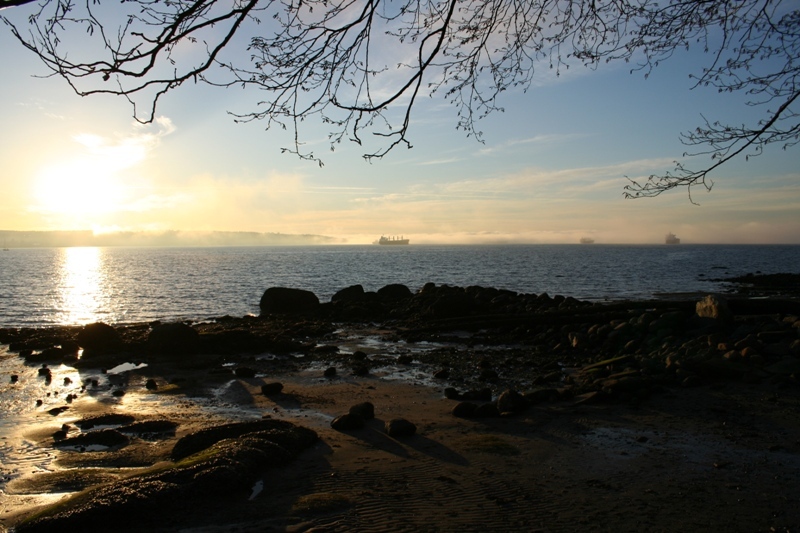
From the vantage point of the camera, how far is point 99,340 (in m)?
16.4

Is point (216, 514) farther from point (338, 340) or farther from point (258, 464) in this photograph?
point (338, 340)

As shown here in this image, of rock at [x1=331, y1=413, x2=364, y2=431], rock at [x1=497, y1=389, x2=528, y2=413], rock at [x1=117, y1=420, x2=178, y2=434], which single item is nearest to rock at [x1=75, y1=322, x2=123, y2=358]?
rock at [x1=117, y1=420, x2=178, y2=434]

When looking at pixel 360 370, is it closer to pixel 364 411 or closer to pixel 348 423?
pixel 364 411

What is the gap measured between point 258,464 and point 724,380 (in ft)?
24.7

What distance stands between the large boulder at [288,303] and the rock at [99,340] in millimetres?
11074

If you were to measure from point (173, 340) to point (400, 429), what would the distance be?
34.6 ft

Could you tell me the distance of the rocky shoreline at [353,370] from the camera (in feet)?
18.4

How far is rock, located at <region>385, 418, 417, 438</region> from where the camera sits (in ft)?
24.2

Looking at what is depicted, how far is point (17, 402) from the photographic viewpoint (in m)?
10.2

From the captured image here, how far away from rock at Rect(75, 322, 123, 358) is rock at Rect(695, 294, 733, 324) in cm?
1587

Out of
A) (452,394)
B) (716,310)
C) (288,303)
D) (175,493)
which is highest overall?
(716,310)

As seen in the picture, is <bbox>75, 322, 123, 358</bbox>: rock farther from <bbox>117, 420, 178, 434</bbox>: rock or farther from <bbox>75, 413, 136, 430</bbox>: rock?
<bbox>117, 420, 178, 434</bbox>: rock

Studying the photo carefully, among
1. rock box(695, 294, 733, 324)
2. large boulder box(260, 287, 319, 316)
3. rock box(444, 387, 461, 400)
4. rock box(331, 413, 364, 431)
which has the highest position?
rock box(695, 294, 733, 324)

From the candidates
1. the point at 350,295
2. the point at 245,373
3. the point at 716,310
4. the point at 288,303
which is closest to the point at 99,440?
the point at 245,373
